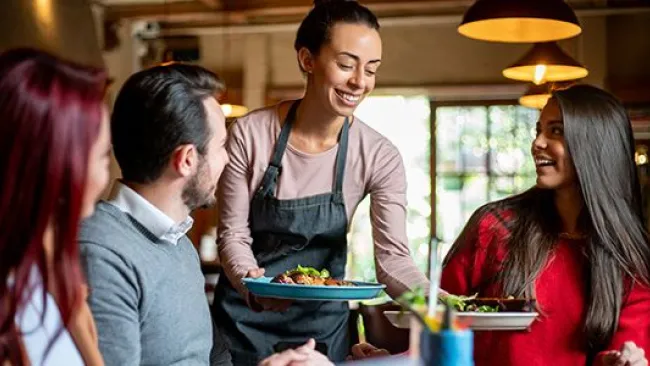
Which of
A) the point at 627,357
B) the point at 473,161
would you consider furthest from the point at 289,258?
the point at 473,161

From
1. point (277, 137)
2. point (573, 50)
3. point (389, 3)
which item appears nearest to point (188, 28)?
point (389, 3)

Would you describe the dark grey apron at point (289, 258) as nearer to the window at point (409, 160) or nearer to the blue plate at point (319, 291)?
the blue plate at point (319, 291)

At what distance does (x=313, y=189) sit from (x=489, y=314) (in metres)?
0.86

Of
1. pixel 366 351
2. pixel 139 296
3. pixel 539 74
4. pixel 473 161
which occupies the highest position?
pixel 539 74

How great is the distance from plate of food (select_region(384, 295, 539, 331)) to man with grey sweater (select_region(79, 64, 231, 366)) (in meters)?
0.40

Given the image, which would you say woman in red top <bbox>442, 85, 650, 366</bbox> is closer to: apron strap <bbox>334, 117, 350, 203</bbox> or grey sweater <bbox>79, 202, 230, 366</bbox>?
apron strap <bbox>334, 117, 350, 203</bbox>

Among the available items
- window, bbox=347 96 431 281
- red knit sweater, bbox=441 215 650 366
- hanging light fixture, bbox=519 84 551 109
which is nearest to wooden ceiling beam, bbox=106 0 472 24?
window, bbox=347 96 431 281

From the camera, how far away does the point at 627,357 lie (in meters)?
2.19

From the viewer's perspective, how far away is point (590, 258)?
2.58m

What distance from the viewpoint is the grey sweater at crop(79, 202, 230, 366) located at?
174cm

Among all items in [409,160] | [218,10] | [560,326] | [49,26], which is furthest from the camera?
[409,160]

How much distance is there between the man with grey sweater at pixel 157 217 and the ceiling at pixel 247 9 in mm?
5944

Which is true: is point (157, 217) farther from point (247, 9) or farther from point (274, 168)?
point (247, 9)

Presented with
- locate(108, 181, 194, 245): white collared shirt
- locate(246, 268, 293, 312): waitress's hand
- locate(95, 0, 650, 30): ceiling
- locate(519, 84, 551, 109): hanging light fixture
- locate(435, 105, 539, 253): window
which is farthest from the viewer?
locate(435, 105, 539, 253): window
